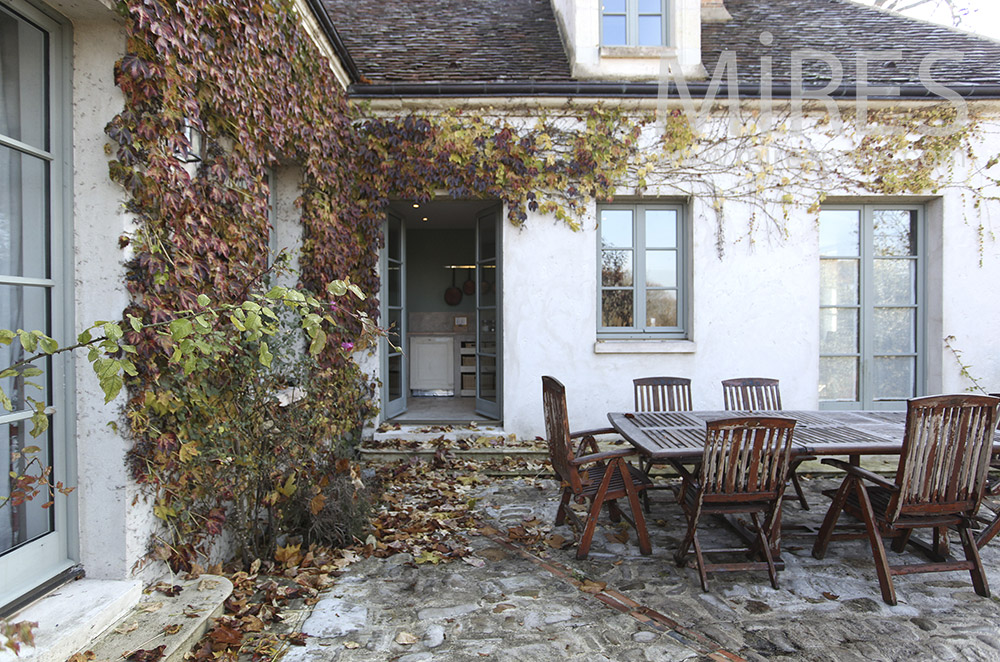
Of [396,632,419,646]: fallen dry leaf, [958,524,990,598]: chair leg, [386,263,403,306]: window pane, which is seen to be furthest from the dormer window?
[396,632,419,646]: fallen dry leaf

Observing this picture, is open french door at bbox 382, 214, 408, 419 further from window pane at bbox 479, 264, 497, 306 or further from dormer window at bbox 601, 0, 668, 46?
dormer window at bbox 601, 0, 668, 46

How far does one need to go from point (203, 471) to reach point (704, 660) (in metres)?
2.59

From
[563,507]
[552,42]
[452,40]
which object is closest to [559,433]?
[563,507]

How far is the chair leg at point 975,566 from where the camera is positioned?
119 inches

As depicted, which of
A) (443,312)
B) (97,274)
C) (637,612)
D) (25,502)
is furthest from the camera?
(443,312)

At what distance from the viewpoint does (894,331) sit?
633 cm

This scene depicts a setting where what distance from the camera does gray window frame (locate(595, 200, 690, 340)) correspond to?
619 centimetres

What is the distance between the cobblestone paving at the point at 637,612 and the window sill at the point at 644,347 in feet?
8.42

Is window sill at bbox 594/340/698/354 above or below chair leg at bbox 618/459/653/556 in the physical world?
above

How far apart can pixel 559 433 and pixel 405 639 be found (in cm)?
152

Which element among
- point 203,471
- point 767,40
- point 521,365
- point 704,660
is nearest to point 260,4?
point 203,471

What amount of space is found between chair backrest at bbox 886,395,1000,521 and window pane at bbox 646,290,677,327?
131 inches

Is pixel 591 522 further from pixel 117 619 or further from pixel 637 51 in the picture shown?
pixel 637 51

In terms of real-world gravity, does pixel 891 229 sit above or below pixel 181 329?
above
